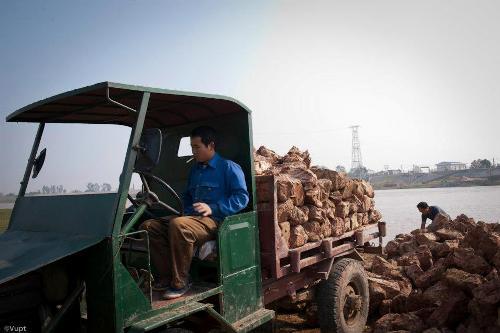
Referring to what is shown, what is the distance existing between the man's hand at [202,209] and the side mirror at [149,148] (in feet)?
2.15

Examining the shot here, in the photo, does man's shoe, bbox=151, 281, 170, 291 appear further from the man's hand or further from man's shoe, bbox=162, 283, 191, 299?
the man's hand

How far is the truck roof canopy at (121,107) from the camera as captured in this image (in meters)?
3.05

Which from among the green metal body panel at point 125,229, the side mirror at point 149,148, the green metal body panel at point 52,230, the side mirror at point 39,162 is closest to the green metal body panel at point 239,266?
the green metal body panel at point 125,229

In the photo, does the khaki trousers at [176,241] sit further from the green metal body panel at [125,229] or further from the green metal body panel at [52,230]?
the green metal body panel at [52,230]

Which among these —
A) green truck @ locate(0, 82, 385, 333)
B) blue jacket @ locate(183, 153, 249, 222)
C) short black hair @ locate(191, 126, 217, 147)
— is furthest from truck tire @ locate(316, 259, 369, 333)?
short black hair @ locate(191, 126, 217, 147)

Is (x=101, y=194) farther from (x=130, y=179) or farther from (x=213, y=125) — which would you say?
(x=213, y=125)

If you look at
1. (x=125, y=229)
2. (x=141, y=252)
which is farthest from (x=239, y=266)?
(x=125, y=229)

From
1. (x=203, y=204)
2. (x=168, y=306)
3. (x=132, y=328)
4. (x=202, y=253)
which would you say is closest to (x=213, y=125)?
(x=203, y=204)

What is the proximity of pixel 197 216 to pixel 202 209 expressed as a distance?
0.11 metres

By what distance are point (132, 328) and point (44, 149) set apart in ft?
6.89

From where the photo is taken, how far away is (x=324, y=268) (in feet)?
16.1

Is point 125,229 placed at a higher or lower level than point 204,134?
lower

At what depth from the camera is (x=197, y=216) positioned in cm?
346

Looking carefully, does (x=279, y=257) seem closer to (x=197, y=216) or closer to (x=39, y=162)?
(x=197, y=216)
